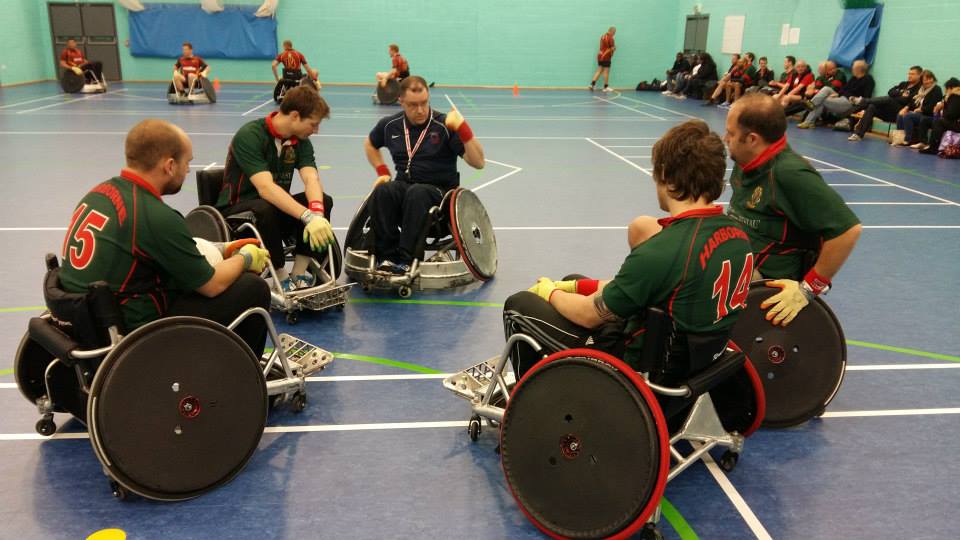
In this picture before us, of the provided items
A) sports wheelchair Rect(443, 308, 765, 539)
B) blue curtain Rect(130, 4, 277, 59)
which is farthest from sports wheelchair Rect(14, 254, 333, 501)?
blue curtain Rect(130, 4, 277, 59)

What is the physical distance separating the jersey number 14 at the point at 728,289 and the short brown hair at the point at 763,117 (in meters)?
0.94

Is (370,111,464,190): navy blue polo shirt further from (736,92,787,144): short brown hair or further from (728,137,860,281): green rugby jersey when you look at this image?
(736,92,787,144): short brown hair

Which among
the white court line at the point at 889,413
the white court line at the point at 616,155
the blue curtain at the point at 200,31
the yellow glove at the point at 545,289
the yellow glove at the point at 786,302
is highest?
the blue curtain at the point at 200,31

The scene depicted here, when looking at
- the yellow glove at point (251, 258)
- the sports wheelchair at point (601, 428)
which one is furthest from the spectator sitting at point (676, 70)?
the sports wheelchair at point (601, 428)

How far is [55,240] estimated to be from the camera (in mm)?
6324

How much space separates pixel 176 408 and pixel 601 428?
155 centimetres

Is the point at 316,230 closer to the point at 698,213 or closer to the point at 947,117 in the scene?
the point at 698,213

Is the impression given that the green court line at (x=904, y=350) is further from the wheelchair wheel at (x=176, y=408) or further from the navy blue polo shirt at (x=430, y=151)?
the wheelchair wheel at (x=176, y=408)

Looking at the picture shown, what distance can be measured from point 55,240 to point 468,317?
385 centimetres

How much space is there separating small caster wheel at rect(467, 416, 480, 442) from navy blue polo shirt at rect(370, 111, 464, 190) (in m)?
2.57

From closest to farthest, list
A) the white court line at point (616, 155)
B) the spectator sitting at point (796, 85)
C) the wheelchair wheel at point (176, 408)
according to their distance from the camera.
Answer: the wheelchair wheel at point (176, 408)
the white court line at point (616, 155)
the spectator sitting at point (796, 85)

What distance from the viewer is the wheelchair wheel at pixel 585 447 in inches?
95.0

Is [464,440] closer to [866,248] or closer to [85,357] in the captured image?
[85,357]

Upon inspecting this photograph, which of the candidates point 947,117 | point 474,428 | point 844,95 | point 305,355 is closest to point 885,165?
point 947,117
